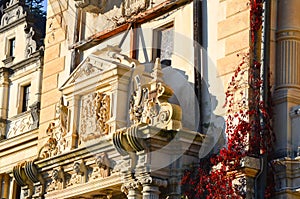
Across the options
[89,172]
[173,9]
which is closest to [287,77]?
[173,9]

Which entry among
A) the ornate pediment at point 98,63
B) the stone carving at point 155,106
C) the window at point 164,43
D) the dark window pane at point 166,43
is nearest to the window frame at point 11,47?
the ornate pediment at point 98,63

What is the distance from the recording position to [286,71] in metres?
19.0

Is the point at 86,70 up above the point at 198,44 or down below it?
below

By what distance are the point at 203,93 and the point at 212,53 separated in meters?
0.87

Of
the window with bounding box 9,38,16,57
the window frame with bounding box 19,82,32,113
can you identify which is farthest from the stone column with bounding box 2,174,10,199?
the window with bounding box 9,38,16,57

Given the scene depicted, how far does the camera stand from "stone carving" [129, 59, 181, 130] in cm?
1931

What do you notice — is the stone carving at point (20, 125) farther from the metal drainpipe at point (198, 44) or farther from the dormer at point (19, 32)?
the metal drainpipe at point (198, 44)

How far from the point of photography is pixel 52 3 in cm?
2538

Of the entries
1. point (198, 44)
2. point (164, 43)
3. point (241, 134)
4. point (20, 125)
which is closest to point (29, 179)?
point (164, 43)

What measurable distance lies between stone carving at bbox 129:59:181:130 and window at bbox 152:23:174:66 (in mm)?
1153

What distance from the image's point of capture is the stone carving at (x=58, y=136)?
22.2m

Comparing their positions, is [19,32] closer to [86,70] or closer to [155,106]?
[86,70]

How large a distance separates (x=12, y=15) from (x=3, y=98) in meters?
2.84

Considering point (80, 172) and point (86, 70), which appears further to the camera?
point (86, 70)
